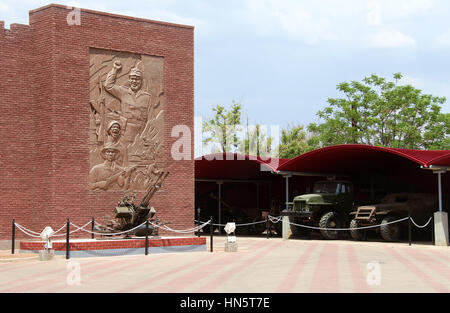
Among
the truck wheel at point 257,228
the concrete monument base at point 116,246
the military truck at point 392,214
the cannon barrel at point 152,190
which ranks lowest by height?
the truck wheel at point 257,228

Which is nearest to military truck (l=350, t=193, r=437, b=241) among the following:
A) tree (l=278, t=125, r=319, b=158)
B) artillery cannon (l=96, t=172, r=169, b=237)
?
artillery cannon (l=96, t=172, r=169, b=237)

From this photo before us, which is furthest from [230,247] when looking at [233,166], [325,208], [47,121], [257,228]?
[233,166]

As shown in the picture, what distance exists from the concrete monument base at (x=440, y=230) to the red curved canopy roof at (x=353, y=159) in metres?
1.92

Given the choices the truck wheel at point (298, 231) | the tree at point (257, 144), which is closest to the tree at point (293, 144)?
the tree at point (257, 144)

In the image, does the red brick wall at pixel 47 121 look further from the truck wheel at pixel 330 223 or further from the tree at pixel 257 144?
the tree at pixel 257 144

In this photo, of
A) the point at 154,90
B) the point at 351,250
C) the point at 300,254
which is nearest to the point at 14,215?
the point at 154,90

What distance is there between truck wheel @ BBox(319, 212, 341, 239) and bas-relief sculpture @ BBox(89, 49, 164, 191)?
7169mm

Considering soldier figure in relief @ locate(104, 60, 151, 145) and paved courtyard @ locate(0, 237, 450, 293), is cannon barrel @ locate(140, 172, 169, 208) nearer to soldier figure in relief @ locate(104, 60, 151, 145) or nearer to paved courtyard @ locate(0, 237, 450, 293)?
soldier figure in relief @ locate(104, 60, 151, 145)

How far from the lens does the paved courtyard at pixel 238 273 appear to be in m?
11.3

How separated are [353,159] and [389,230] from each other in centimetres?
424

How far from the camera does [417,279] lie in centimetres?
1262

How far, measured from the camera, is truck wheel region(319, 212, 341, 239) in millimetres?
26186

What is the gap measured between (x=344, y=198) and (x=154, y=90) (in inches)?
370

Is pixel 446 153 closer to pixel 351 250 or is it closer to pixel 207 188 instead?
pixel 351 250
